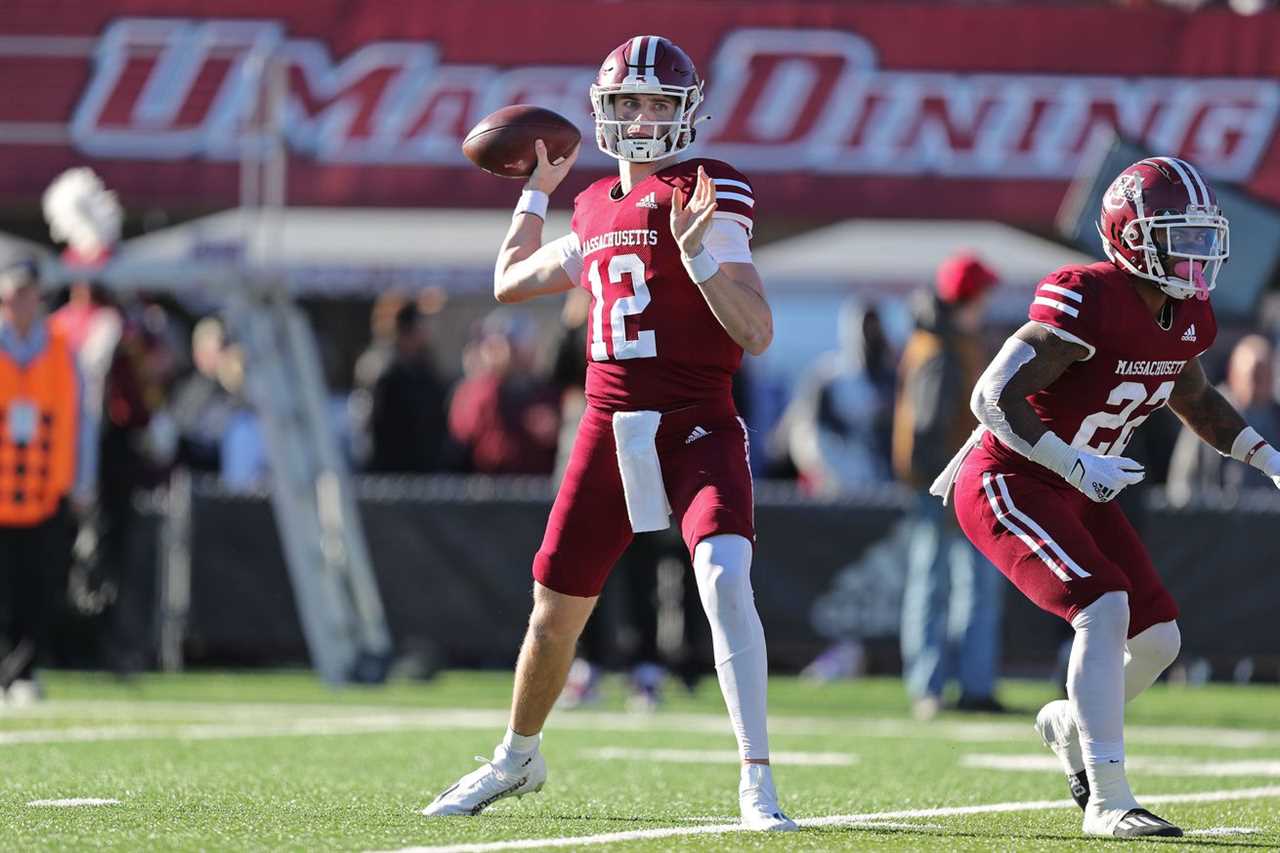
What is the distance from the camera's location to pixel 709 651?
11109 millimetres

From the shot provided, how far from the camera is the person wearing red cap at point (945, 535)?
32.7 feet

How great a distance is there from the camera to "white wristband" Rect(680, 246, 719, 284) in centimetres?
544

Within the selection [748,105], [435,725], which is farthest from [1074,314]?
[748,105]

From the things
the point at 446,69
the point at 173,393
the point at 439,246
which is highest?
the point at 446,69

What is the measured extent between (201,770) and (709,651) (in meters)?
4.38

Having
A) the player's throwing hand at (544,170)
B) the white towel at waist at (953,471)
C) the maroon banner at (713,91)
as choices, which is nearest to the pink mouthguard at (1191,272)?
the white towel at waist at (953,471)

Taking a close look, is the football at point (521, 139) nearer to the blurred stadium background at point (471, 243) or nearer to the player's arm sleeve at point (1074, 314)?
the player's arm sleeve at point (1074, 314)

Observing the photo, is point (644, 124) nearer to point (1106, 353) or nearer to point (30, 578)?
point (1106, 353)

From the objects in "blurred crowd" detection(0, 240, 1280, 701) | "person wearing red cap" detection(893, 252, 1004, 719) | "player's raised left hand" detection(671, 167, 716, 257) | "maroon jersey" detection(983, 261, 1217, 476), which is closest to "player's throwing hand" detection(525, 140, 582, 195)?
"player's raised left hand" detection(671, 167, 716, 257)

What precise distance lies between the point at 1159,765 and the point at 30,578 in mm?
5245

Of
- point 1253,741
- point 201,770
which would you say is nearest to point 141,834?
point 201,770

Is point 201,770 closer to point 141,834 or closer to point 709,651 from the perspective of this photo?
point 141,834

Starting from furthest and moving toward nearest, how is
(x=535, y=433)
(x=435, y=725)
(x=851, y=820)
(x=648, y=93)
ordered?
(x=535, y=433) < (x=435, y=725) < (x=851, y=820) < (x=648, y=93)

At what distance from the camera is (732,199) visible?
5609mm
